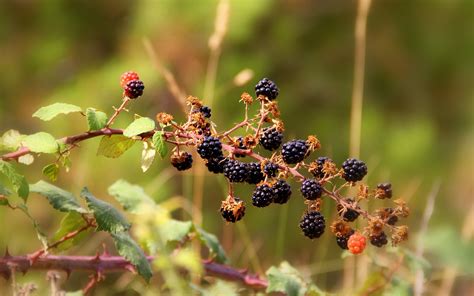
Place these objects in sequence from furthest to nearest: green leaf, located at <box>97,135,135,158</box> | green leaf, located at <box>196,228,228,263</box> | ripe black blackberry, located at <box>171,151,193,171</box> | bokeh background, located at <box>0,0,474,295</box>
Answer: bokeh background, located at <box>0,0,474,295</box> < green leaf, located at <box>196,228,228,263</box> < green leaf, located at <box>97,135,135,158</box> < ripe black blackberry, located at <box>171,151,193,171</box>

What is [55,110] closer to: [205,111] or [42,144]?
[42,144]

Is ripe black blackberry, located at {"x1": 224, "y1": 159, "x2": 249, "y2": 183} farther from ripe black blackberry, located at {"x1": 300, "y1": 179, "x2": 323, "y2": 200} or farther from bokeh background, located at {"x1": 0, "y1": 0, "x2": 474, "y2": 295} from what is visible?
bokeh background, located at {"x1": 0, "y1": 0, "x2": 474, "y2": 295}

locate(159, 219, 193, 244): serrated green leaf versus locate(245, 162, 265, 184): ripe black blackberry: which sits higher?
locate(159, 219, 193, 244): serrated green leaf

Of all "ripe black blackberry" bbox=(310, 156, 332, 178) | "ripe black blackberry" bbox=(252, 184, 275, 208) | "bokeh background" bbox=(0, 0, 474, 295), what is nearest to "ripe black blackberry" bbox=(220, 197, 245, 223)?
"ripe black blackberry" bbox=(252, 184, 275, 208)

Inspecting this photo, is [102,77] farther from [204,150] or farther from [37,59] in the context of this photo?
[204,150]

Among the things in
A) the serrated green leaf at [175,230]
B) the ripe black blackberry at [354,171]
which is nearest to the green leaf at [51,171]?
the serrated green leaf at [175,230]

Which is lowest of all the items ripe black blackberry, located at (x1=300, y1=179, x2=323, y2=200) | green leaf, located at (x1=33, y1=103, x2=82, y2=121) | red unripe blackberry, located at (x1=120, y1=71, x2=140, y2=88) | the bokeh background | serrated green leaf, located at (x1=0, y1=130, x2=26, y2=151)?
ripe black blackberry, located at (x1=300, y1=179, x2=323, y2=200)

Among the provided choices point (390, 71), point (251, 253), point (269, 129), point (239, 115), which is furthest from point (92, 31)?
point (269, 129)
